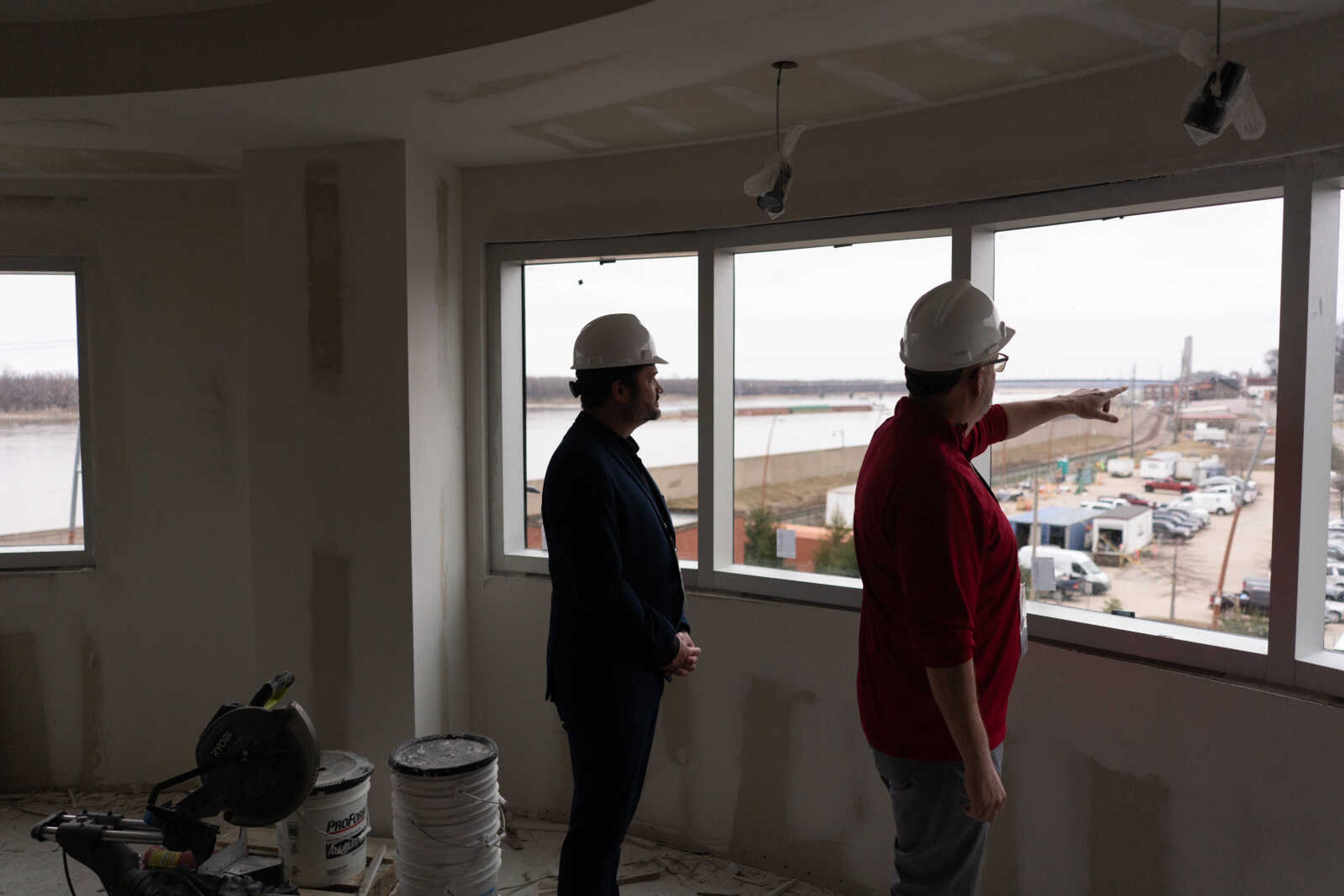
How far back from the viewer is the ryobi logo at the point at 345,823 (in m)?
2.91

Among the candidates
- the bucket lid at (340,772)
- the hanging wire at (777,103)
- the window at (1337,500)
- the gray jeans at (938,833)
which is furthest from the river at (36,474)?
the window at (1337,500)

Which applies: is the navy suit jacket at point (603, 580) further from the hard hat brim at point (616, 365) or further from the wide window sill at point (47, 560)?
the wide window sill at point (47, 560)

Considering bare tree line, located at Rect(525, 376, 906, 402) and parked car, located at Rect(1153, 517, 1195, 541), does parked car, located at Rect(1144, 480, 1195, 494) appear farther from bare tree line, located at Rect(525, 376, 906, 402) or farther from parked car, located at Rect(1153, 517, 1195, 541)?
bare tree line, located at Rect(525, 376, 906, 402)

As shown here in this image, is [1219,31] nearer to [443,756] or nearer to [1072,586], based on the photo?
[1072,586]

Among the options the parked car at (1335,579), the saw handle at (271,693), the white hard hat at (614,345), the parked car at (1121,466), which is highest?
the white hard hat at (614,345)

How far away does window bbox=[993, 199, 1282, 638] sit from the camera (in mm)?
2342

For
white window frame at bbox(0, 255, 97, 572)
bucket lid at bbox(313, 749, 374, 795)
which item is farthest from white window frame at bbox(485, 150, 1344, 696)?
white window frame at bbox(0, 255, 97, 572)

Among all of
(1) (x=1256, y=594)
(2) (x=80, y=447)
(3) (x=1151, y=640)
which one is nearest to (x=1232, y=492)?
(1) (x=1256, y=594)

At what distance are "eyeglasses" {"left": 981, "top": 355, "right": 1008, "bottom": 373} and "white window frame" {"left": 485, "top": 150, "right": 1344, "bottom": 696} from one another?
74 centimetres

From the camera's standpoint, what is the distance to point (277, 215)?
3.31m

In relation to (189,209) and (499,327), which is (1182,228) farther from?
(189,209)

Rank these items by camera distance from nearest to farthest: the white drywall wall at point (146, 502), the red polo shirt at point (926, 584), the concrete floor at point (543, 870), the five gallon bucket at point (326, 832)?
the red polo shirt at point (926, 584) → the five gallon bucket at point (326, 832) → the concrete floor at point (543, 870) → the white drywall wall at point (146, 502)

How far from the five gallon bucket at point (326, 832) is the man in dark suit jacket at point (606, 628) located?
0.95m

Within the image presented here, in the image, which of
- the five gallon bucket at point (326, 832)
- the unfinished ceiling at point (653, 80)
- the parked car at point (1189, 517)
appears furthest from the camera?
the five gallon bucket at point (326, 832)
